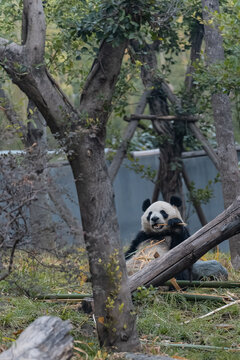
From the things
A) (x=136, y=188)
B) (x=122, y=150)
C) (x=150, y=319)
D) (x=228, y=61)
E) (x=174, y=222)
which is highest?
(x=228, y=61)

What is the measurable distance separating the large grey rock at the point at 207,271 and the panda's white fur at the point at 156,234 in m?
0.34

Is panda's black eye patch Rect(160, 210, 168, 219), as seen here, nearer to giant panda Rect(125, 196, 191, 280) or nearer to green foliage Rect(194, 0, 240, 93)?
giant panda Rect(125, 196, 191, 280)

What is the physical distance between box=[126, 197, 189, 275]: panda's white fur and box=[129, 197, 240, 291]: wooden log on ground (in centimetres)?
89

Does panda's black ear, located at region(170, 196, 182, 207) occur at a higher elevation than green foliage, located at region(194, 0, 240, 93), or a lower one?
lower

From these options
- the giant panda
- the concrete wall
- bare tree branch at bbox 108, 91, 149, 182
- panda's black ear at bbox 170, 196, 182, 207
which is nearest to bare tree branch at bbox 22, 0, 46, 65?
the giant panda

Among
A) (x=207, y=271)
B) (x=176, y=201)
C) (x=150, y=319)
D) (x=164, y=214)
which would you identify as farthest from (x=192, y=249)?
(x=176, y=201)

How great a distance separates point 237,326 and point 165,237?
1.94 meters

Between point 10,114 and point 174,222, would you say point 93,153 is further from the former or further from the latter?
point 174,222

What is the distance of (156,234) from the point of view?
6.41m

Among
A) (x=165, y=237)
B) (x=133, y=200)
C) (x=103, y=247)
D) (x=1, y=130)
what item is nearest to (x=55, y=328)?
(x=103, y=247)

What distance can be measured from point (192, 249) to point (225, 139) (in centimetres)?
256

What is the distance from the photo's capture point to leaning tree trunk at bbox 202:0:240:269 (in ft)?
22.5

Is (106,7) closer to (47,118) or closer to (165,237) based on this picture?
(47,118)

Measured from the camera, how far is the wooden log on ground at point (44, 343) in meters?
2.82
